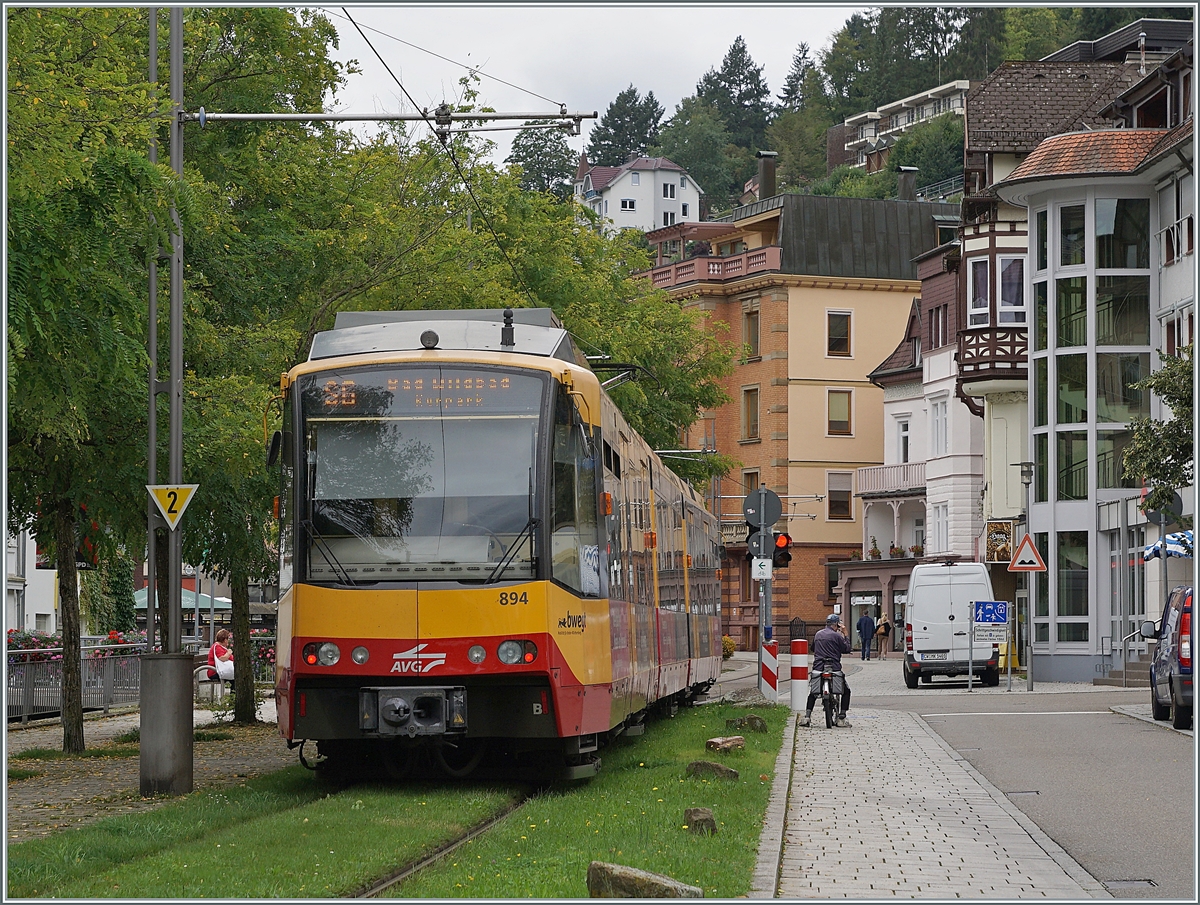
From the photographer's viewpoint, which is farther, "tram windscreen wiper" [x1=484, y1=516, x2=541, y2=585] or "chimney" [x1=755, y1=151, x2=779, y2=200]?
"chimney" [x1=755, y1=151, x2=779, y2=200]

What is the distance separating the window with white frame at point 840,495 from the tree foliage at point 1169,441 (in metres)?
49.6

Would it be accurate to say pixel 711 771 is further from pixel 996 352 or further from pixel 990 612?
pixel 996 352

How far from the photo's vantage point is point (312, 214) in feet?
76.2

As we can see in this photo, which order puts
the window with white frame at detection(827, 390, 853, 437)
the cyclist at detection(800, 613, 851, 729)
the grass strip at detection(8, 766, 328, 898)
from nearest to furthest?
the grass strip at detection(8, 766, 328, 898)
the cyclist at detection(800, 613, 851, 729)
the window with white frame at detection(827, 390, 853, 437)

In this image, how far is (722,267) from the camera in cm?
7894

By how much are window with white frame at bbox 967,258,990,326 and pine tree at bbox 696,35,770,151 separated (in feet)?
339

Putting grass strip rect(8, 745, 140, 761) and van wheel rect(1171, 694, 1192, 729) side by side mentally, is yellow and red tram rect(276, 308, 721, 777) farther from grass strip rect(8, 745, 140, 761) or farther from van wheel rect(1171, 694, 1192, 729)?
van wheel rect(1171, 694, 1192, 729)

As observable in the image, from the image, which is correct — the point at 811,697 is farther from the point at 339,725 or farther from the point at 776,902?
the point at 776,902

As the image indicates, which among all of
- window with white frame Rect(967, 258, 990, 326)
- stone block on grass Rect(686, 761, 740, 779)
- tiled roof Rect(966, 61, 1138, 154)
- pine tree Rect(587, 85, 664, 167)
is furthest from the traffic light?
pine tree Rect(587, 85, 664, 167)

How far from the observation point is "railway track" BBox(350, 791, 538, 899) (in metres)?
9.59

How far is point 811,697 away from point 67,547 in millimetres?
9928

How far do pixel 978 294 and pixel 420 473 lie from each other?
41.3m

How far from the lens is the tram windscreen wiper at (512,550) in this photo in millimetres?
14539

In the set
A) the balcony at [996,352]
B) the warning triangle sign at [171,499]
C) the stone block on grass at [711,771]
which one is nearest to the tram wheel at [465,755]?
the stone block on grass at [711,771]
